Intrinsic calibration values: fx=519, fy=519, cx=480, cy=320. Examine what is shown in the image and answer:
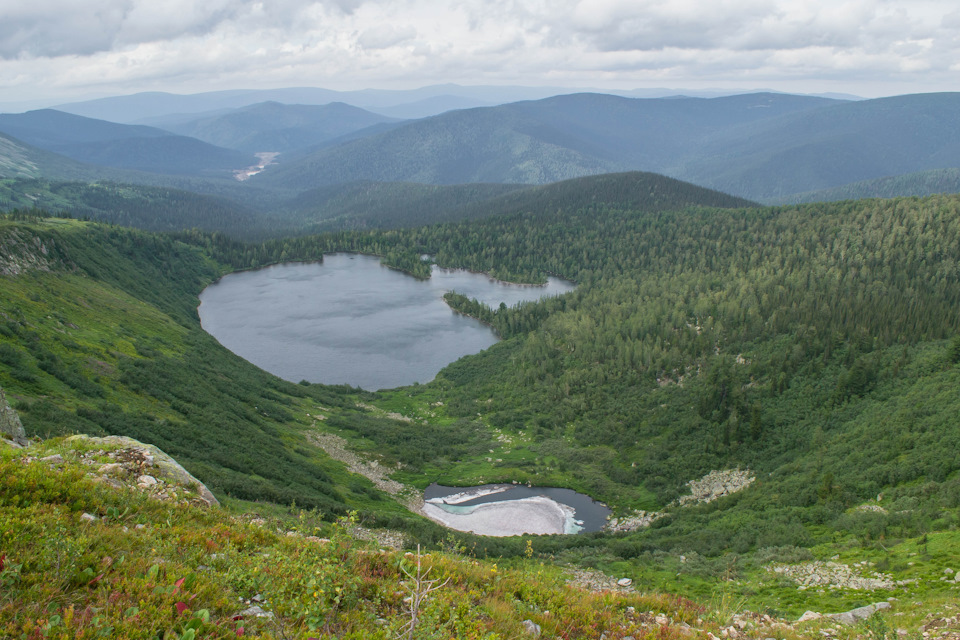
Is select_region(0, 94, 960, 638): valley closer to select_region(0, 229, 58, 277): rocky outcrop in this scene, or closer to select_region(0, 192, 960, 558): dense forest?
select_region(0, 192, 960, 558): dense forest

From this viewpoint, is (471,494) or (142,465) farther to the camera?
(471,494)

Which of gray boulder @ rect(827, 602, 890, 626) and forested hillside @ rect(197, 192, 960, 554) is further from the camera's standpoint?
forested hillside @ rect(197, 192, 960, 554)

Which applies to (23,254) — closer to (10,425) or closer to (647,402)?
(10,425)

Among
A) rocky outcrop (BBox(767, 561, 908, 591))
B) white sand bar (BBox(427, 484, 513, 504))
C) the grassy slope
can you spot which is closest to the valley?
rocky outcrop (BBox(767, 561, 908, 591))

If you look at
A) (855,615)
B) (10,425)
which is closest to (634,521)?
(855,615)

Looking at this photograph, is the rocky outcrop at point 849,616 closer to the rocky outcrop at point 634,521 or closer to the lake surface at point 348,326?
the rocky outcrop at point 634,521

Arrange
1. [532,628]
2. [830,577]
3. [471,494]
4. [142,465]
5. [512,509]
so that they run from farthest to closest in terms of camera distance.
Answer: [471,494], [512,509], [830,577], [142,465], [532,628]

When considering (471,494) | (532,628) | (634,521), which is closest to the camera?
(532,628)
